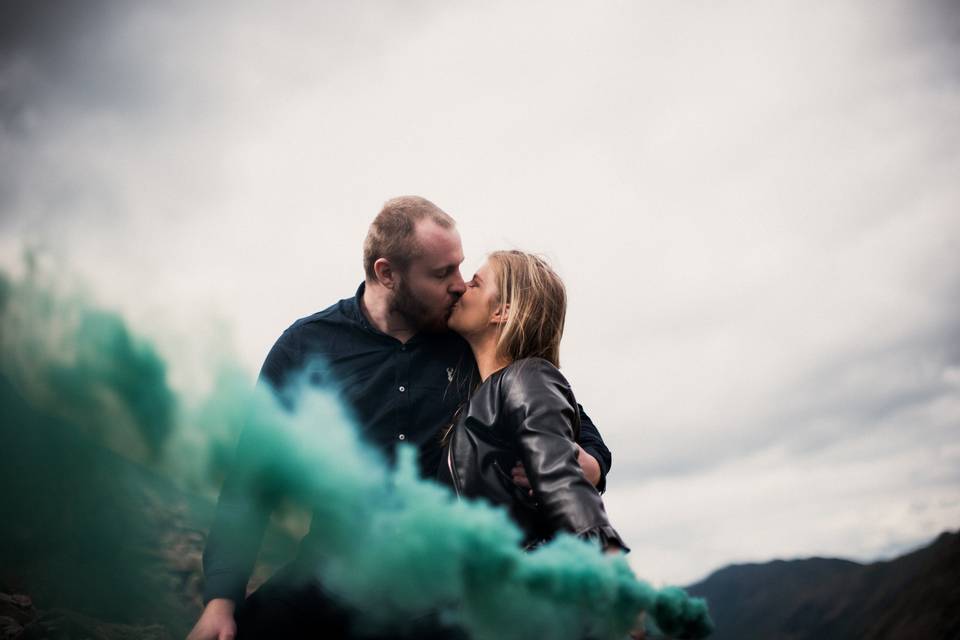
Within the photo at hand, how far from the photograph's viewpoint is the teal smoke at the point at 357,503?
8.45 ft

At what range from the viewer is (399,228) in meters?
4.38

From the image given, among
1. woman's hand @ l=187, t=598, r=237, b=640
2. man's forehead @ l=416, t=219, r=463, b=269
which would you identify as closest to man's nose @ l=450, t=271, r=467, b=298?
man's forehead @ l=416, t=219, r=463, b=269

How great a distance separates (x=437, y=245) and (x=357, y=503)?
64.1 inches

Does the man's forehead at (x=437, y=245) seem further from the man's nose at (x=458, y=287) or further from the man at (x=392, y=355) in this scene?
the man's nose at (x=458, y=287)

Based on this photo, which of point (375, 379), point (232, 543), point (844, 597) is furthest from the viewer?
point (844, 597)

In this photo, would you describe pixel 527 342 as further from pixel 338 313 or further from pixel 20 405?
pixel 20 405

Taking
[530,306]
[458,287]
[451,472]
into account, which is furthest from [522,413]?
[458,287]

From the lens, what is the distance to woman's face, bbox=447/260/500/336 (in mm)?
3918

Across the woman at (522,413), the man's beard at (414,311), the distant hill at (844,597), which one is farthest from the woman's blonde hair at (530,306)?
the distant hill at (844,597)

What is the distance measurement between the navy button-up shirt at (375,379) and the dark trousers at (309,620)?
1.01ft

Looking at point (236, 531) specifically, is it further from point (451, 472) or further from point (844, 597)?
point (844, 597)

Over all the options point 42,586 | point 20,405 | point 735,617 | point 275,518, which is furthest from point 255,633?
point 735,617

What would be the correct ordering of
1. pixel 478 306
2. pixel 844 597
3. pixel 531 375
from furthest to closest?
1. pixel 844 597
2. pixel 478 306
3. pixel 531 375

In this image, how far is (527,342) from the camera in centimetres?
362
